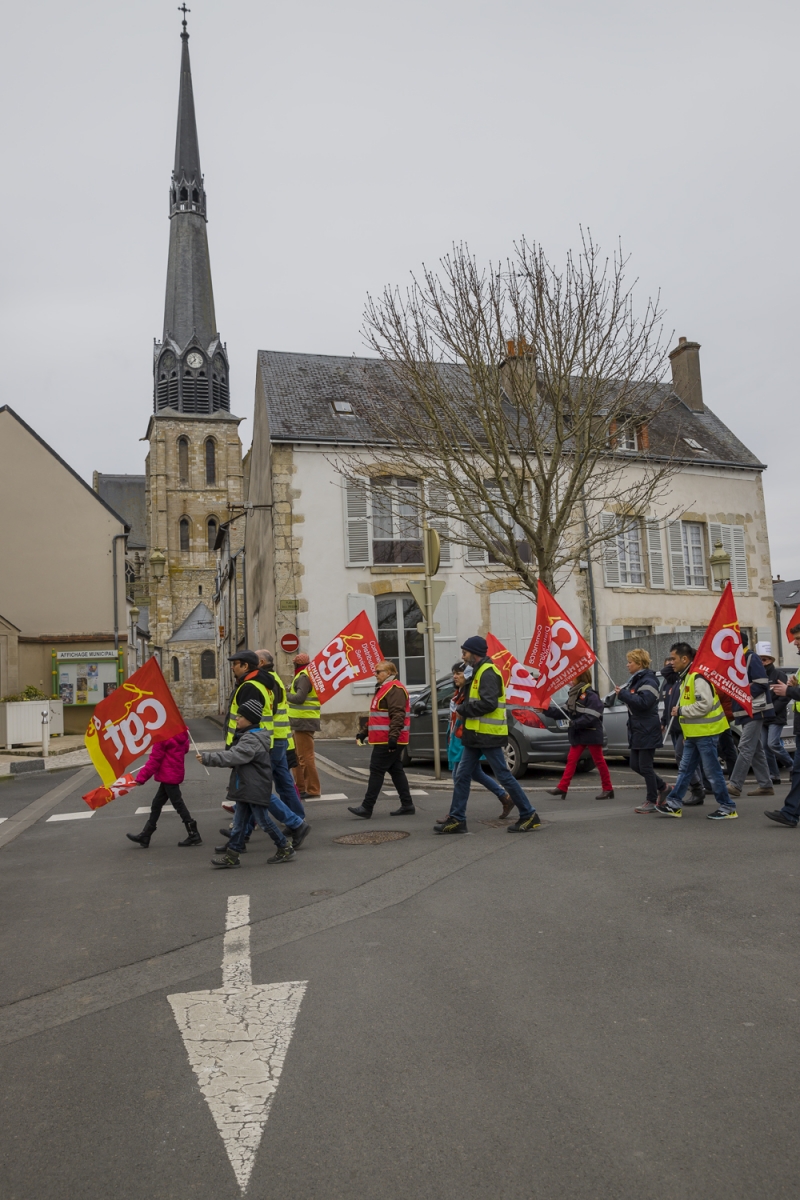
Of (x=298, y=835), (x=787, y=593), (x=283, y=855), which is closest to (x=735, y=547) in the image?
(x=298, y=835)

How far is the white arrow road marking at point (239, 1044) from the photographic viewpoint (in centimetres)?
317

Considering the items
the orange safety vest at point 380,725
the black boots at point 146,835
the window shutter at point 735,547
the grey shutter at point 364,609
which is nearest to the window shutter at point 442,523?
the grey shutter at point 364,609

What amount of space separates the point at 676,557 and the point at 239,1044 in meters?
24.6

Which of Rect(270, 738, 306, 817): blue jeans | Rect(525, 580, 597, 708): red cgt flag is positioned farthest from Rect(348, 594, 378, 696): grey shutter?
Rect(270, 738, 306, 817): blue jeans

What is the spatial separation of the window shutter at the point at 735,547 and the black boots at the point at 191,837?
855 inches

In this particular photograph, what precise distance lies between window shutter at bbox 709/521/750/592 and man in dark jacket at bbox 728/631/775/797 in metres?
17.7

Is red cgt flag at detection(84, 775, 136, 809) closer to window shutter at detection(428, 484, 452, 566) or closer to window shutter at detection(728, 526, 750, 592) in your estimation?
window shutter at detection(428, 484, 452, 566)

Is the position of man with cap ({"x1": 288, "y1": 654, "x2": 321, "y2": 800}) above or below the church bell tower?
below

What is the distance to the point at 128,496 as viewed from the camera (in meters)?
88.2

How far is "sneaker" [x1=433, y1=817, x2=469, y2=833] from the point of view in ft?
28.6

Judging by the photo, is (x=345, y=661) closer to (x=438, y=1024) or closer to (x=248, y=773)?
(x=248, y=773)

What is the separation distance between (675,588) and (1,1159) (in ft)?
83.3

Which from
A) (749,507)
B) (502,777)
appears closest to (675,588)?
(749,507)

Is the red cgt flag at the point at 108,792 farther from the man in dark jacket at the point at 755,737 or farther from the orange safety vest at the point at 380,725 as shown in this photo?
the man in dark jacket at the point at 755,737
